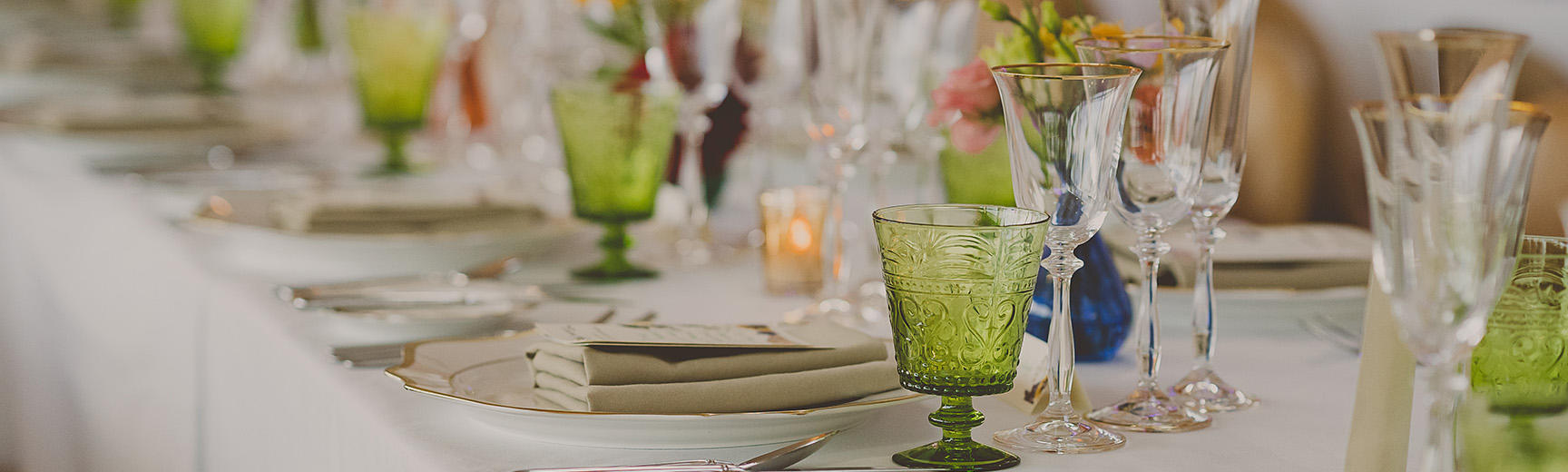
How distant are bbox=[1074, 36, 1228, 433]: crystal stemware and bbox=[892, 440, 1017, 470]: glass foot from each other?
12cm

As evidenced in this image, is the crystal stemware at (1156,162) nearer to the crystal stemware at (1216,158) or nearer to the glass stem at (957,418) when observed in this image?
the crystal stemware at (1216,158)

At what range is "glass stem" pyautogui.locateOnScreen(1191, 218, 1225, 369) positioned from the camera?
895mm

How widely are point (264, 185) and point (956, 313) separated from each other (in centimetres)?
125

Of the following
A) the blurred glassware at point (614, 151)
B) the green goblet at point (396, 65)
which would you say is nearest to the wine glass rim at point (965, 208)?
the blurred glassware at point (614, 151)

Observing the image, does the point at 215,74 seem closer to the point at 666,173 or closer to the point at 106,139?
the point at 106,139

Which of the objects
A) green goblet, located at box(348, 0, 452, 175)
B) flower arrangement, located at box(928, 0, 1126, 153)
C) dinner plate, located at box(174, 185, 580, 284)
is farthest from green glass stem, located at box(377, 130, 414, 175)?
flower arrangement, located at box(928, 0, 1126, 153)

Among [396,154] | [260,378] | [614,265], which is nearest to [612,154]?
[614,265]

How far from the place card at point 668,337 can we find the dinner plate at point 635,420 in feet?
0.15

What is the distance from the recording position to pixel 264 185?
173 centimetres

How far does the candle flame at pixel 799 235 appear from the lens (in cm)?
126

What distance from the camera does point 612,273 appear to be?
4.36 feet

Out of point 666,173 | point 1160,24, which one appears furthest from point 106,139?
point 1160,24

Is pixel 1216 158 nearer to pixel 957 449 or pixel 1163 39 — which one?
pixel 1163 39

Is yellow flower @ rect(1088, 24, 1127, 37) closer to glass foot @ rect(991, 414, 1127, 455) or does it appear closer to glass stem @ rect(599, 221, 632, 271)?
glass foot @ rect(991, 414, 1127, 455)
